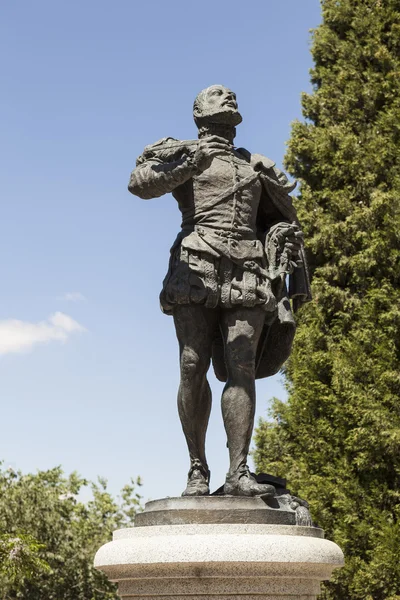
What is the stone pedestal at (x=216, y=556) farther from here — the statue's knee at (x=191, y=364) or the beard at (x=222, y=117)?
the beard at (x=222, y=117)

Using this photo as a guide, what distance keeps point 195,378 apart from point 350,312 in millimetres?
7944

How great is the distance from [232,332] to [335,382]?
734 cm

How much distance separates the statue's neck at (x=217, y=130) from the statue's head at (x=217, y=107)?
0.03m

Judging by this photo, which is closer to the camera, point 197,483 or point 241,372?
point 197,483

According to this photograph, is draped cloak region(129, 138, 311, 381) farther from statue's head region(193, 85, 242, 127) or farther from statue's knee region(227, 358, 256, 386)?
statue's knee region(227, 358, 256, 386)

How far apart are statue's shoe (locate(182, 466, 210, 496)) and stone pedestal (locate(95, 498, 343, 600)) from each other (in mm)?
233

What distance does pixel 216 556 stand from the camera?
5.44 metres

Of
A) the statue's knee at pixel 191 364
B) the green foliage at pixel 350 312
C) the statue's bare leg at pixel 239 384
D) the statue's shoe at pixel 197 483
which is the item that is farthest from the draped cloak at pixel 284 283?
the green foliage at pixel 350 312

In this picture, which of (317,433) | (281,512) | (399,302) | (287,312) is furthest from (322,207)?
(281,512)

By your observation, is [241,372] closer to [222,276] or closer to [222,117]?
[222,276]

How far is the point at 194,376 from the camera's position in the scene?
21.4 ft

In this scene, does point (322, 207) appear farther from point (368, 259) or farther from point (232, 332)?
point (232, 332)

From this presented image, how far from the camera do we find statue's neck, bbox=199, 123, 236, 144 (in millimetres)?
6980

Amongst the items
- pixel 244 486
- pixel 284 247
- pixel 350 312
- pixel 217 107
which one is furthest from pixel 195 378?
pixel 350 312
